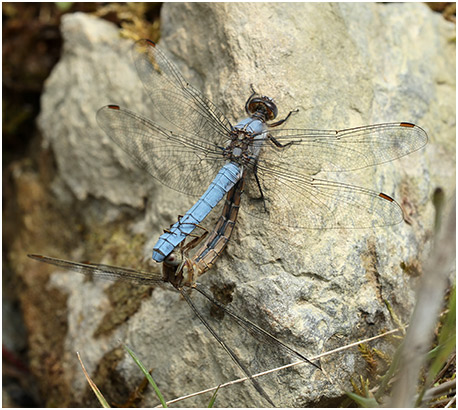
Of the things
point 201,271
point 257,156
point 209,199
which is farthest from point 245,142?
point 201,271

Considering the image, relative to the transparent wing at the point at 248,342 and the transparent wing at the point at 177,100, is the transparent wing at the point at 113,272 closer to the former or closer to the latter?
the transparent wing at the point at 248,342

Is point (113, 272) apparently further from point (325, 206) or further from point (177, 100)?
point (325, 206)

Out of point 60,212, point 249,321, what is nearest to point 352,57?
point 249,321

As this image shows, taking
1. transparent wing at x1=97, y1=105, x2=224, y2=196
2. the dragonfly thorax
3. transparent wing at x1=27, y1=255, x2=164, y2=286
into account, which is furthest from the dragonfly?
transparent wing at x1=97, y1=105, x2=224, y2=196

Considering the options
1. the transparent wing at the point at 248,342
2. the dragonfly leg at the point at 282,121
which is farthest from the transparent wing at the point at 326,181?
the transparent wing at the point at 248,342

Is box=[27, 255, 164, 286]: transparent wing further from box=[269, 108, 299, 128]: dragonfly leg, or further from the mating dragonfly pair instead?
box=[269, 108, 299, 128]: dragonfly leg

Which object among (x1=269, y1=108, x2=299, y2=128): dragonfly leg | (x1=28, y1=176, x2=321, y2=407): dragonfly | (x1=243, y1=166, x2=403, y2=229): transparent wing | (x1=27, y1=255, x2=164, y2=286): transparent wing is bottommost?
(x1=27, y1=255, x2=164, y2=286): transparent wing
